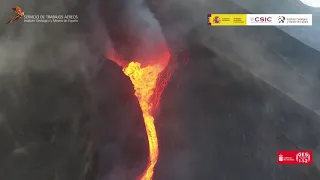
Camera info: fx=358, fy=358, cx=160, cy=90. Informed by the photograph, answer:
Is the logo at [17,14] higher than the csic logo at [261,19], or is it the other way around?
the logo at [17,14]

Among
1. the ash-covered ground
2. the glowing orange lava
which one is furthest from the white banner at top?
the glowing orange lava

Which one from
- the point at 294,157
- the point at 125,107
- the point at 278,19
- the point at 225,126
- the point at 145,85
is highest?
the point at 278,19

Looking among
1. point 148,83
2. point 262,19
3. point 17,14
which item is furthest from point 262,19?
point 17,14

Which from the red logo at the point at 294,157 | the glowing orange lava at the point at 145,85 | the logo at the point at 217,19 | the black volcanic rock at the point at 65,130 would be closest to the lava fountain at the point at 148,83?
the glowing orange lava at the point at 145,85

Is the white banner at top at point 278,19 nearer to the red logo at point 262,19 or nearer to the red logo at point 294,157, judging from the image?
the red logo at point 262,19

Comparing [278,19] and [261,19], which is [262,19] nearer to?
[261,19]

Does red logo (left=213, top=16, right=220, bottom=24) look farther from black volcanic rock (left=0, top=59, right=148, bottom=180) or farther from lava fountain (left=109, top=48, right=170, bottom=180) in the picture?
black volcanic rock (left=0, top=59, right=148, bottom=180)

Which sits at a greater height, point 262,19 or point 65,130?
point 262,19
